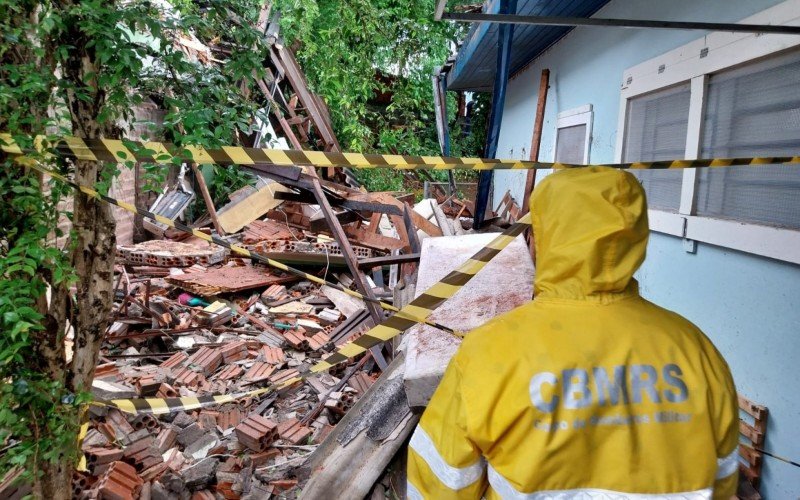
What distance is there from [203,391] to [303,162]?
3919 millimetres

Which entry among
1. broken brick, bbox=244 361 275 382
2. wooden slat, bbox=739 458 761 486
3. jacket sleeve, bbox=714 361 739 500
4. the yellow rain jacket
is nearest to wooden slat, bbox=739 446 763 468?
wooden slat, bbox=739 458 761 486

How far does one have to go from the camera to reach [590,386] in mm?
1190

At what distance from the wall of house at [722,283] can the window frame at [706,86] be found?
93 millimetres

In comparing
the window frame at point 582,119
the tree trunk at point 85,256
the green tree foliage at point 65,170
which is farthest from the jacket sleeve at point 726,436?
the window frame at point 582,119

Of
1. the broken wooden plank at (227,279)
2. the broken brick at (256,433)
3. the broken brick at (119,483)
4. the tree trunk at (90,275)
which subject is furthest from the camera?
the broken wooden plank at (227,279)

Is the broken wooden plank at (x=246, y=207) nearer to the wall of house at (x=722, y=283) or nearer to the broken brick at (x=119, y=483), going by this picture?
the wall of house at (x=722, y=283)

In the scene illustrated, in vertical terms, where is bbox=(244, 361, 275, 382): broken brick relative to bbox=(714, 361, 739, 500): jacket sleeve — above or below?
below

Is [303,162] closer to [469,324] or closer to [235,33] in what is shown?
[235,33]

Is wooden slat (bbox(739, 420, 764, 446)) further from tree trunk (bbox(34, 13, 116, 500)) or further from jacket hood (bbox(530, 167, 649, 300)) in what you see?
tree trunk (bbox(34, 13, 116, 500))

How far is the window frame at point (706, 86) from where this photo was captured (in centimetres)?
275

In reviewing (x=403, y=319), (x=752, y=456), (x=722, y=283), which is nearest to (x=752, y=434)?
(x=752, y=456)

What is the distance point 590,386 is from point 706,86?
339cm

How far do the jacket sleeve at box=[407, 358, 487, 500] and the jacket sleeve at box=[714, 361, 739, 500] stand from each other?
0.65 m

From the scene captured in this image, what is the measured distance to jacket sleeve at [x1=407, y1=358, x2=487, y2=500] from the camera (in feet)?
4.14
